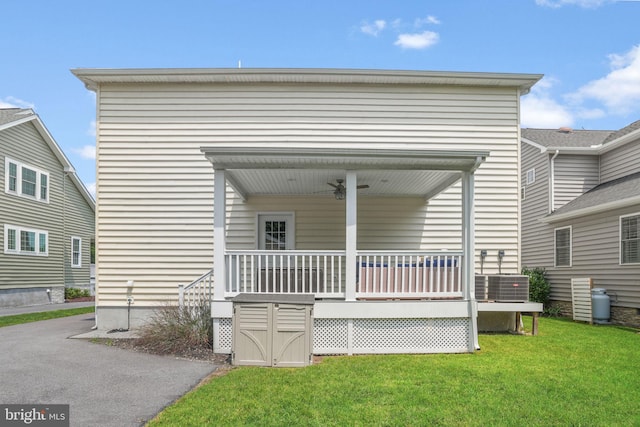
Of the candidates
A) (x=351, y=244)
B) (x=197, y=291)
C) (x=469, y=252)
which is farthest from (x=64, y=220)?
(x=469, y=252)

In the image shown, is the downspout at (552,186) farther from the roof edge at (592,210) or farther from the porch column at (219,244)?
the porch column at (219,244)

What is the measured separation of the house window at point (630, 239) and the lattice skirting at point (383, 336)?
647cm

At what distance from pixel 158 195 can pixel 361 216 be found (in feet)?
14.9

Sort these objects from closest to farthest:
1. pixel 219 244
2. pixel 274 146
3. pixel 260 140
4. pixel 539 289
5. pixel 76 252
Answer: pixel 219 244, pixel 274 146, pixel 260 140, pixel 539 289, pixel 76 252

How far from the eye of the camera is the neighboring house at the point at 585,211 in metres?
11.4

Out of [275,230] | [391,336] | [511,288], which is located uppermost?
[275,230]

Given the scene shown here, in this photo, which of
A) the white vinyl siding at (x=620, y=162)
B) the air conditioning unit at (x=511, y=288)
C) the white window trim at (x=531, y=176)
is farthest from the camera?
the white window trim at (x=531, y=176)

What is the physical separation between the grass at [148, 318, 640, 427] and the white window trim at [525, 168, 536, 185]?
361 inches

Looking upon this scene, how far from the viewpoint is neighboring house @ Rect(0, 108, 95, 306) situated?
53.8 ft

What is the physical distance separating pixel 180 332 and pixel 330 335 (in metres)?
2.58

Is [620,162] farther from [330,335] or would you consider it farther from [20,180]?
[20,180]

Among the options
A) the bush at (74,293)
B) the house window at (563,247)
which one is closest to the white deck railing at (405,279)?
the house window at (563,247)

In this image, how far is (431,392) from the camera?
518 cm

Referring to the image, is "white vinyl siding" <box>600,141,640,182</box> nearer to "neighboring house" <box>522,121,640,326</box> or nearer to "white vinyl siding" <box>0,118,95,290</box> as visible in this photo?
"neighboring house" <box>522,121,640,326</box>
